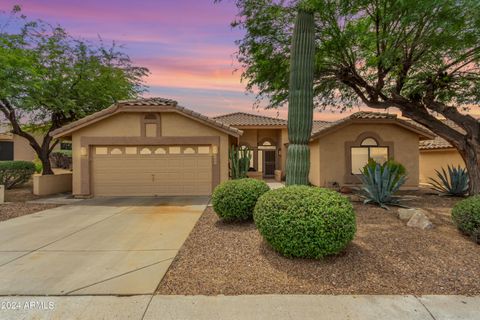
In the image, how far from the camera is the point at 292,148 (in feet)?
22.1

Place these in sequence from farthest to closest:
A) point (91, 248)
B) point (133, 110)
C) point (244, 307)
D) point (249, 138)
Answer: point (249, 138), point (133, 110), point (91, 248), point (244, 307)

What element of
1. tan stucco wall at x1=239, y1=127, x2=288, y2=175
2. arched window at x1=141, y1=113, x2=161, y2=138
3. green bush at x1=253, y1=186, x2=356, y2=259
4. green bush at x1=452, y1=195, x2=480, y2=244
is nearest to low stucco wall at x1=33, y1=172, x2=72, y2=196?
arched window at x1=141, y1=113, x2=161, y2=138

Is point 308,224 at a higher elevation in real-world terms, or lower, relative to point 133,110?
lower

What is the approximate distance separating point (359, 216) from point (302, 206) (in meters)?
3.75

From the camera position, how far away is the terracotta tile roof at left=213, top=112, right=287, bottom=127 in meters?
20.1

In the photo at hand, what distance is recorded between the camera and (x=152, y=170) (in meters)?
12.8

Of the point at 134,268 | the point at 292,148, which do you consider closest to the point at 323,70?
the point at 292,148

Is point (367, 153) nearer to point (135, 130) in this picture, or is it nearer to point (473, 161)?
point (473, 161)

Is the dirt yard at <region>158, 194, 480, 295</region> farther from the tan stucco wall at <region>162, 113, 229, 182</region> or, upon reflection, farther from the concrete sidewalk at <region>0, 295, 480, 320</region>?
the tan stucco wall at <region>162, 113, 229, 182</region>

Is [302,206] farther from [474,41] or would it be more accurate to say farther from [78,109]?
[78,109]

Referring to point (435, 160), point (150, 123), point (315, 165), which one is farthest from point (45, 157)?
point (435, 160)

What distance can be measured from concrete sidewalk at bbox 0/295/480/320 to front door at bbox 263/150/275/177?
57.1 ft

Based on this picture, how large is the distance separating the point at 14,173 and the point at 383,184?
18.1 metres

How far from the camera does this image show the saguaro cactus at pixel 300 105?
6617 millimetres
